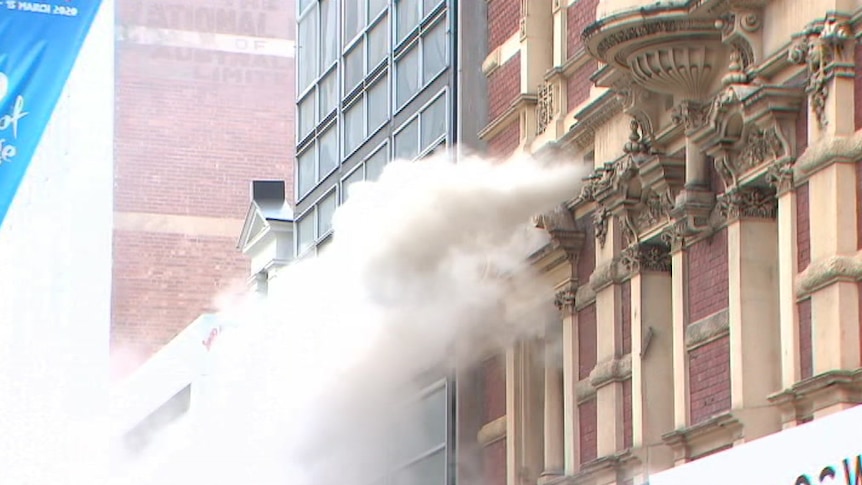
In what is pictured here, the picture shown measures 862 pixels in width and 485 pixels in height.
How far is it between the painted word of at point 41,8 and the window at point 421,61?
8304 mm

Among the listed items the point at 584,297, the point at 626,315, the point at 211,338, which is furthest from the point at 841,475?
the point at 211,338

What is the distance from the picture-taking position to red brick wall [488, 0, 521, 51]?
25.5 m

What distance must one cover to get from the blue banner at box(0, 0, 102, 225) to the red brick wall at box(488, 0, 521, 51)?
7395 millimetres

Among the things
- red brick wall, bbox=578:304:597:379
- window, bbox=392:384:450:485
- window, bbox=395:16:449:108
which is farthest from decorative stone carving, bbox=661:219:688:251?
window, bbox=395:16:449:108

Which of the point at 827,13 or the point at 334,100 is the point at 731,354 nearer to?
the point at 827,13

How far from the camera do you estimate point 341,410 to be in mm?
28094

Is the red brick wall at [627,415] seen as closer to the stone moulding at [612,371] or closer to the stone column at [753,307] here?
the stone moulding at [612,371]

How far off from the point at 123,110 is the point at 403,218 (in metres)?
22.9

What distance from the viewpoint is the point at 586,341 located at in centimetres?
2300

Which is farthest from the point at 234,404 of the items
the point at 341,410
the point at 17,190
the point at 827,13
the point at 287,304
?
the point at 827,13

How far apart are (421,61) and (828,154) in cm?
1077

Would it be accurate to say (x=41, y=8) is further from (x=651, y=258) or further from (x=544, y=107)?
(x=544, y=107)

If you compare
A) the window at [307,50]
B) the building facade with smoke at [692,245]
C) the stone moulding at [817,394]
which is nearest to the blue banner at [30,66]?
the building facade with smoke at [692,245]

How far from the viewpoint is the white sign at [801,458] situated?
48.0 feet
